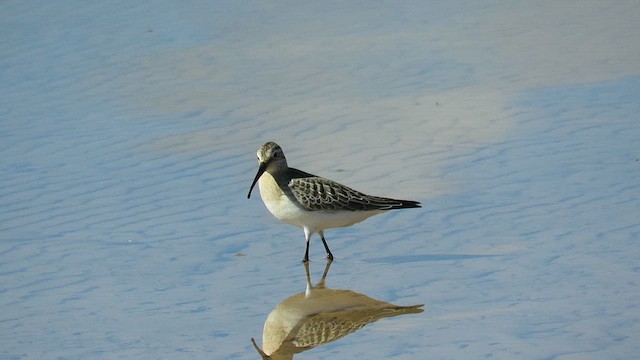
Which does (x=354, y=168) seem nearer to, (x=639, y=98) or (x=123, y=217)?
(x=123, y=217)

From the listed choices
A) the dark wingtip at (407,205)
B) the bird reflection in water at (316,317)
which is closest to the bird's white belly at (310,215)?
the dark wingtip at (407,205)

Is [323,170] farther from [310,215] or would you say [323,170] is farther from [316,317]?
[316,317]

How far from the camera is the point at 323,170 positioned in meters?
13.4

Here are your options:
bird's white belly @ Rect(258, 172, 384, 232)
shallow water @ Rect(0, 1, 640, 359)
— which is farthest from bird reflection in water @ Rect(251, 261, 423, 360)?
bird's white belly @ Rect(258, 172, 384, 232)

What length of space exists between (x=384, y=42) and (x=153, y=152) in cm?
495

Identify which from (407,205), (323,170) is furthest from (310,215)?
(323,170)

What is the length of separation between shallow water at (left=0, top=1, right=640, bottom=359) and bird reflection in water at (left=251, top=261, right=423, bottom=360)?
11 cm

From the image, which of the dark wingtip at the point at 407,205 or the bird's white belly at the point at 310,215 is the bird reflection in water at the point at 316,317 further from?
the dark wingtip at the point at 407,205

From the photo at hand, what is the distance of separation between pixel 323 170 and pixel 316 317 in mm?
3927

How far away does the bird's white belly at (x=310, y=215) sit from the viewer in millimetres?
10977

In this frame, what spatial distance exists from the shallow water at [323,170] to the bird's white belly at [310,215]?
27 centimetres

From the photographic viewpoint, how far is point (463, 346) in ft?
28.3

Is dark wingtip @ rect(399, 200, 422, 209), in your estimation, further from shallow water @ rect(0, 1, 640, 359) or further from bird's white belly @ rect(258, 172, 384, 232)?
shallow water @ rect(0, 1, 640, 359)

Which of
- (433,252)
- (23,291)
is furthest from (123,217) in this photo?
(433,252)
